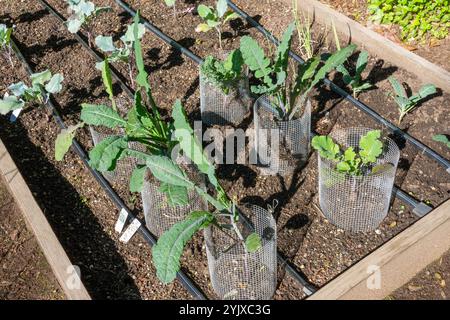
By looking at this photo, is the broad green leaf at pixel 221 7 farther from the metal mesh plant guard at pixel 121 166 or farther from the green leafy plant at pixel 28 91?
the metal mesh plant guard at pixel 121 166

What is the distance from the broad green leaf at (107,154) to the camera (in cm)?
264

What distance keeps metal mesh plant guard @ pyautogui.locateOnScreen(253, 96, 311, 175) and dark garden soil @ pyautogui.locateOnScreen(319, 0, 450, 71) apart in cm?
121

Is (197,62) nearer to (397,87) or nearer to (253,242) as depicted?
(397,87)

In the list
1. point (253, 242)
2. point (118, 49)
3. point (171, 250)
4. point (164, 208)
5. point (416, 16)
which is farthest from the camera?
A: point (416, 16)

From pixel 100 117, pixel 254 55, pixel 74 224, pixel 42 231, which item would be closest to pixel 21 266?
pixel 42 231

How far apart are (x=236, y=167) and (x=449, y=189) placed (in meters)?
1.15

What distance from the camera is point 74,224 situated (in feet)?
10.2

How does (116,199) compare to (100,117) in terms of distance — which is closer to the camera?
(100,117)

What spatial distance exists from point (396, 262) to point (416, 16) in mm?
2037

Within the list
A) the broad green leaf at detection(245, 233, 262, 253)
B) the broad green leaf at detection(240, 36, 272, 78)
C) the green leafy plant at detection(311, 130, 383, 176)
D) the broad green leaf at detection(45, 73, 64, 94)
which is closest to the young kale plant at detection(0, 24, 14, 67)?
the broad green leaf at detection(45, 73, 64, 94)

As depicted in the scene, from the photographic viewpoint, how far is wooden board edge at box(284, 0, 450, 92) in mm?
3639

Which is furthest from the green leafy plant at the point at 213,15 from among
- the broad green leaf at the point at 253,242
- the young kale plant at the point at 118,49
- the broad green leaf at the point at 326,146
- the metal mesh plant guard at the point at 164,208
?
the broad green leaf at the point at 253,242

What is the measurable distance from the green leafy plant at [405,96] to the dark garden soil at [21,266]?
213 cm

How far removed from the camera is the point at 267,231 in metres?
2.67
